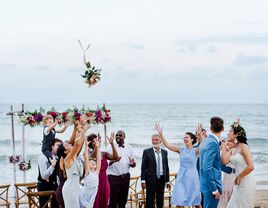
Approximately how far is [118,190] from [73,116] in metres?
2.02

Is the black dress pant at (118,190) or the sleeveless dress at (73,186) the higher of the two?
the sleeveless dress at (73,186)

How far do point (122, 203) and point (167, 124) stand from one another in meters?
47.0

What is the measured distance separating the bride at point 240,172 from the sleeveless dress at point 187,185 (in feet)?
6.81

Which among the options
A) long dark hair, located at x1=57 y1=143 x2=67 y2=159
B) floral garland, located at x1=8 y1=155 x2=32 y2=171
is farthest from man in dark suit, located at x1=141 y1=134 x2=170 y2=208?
long dark hair, located at x1=57 y1=143 x2=67 y2=159

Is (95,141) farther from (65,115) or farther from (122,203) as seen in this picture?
(122,203)

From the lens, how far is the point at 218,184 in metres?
8.45

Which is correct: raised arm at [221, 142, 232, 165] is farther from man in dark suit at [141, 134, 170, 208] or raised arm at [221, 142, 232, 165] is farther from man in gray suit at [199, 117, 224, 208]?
man in dark suit at [141, 134, 170, 208]

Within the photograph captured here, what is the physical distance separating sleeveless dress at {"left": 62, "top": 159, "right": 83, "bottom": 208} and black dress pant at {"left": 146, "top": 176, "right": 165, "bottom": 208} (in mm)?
2927

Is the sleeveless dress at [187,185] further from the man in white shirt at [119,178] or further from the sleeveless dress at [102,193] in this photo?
the sleeveless dress at [102,193]

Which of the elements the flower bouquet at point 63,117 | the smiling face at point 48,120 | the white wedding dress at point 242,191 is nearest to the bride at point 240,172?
the white wedding dress at point 242,191

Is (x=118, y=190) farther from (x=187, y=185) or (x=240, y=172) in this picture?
(x=240, y=172)

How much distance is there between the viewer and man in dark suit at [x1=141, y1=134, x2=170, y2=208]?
37.4 feet

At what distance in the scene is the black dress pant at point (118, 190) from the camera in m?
11.2

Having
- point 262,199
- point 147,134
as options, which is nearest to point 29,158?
point 147,134
